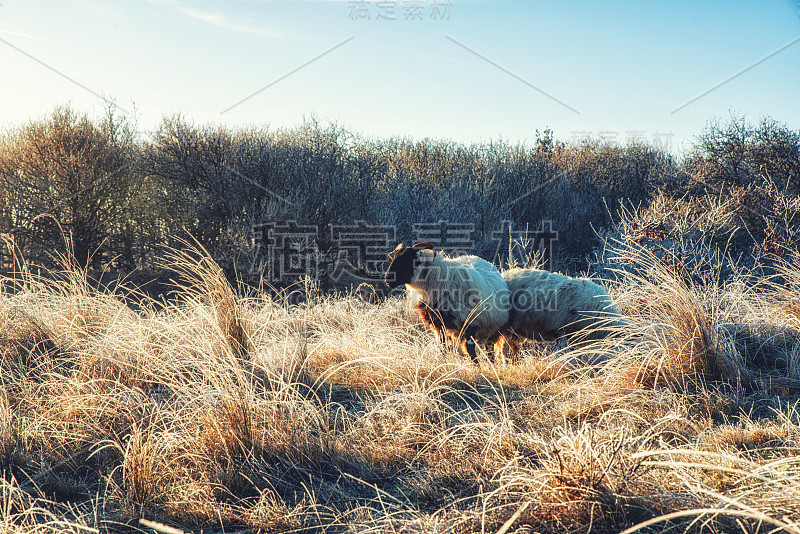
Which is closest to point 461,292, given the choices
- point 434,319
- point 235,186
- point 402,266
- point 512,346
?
point 434,319

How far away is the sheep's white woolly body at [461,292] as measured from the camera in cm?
606

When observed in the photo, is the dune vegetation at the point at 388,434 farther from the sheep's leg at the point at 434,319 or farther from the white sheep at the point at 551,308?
the sheep's leg at the point at 434,319

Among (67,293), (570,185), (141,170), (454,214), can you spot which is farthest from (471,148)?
(67,293)

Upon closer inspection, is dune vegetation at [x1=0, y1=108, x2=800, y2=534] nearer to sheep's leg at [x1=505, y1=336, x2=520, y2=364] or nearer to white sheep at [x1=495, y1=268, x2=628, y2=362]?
white sheep at [x1=495, y1=268, x2=628, y2=362]

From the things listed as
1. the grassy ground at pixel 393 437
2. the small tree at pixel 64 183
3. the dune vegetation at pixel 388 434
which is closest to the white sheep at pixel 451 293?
the grassy ground at pixel 393 437

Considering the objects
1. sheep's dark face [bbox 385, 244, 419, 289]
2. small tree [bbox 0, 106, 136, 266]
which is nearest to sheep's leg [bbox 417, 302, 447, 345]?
sheep's dark face [bbox 385, 244, 419, 289]

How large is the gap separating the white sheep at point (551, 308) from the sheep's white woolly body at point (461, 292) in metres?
0.19

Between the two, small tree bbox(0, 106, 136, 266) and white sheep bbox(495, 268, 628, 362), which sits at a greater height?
small tree bbox(0, 106, 136, 266)

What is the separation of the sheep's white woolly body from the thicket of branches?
7.05 meters

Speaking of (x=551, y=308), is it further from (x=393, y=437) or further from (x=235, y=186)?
(x=235, y=186)

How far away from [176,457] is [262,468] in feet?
1.72

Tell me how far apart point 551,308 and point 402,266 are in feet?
6.08

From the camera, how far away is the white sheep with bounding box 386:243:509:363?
19.8 ft

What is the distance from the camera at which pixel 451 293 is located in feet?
20.4
